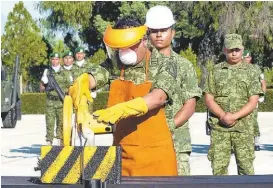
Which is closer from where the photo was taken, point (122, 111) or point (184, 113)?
point (122, 111)

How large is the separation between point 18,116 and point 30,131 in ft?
6.53

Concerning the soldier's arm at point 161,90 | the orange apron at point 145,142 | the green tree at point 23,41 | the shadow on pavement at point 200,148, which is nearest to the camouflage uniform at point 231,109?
the orange apron at point 145,142

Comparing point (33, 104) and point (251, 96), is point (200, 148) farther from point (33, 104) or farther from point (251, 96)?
point (33, 104)

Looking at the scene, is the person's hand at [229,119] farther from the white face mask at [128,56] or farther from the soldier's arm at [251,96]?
the white face mask at [128,56]

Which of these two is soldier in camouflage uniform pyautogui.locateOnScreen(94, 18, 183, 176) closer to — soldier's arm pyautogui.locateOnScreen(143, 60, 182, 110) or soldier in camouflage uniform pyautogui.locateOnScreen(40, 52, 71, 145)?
soldier's arm pyautogui.locateOnScreen(143, 60, 182, 110)

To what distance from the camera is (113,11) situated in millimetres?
46500

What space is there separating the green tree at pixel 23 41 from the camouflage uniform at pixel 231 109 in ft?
127

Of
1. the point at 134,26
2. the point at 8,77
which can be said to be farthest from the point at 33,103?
the point at 134,26

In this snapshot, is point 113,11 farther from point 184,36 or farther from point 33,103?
point 33,103

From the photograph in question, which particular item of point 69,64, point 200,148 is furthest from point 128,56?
point 200,148

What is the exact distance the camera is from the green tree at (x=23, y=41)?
46.1m

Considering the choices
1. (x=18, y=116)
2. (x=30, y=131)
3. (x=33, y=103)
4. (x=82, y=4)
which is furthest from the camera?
(x=82, y=4)

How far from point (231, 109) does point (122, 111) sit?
3.32m

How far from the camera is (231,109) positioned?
6.90m
